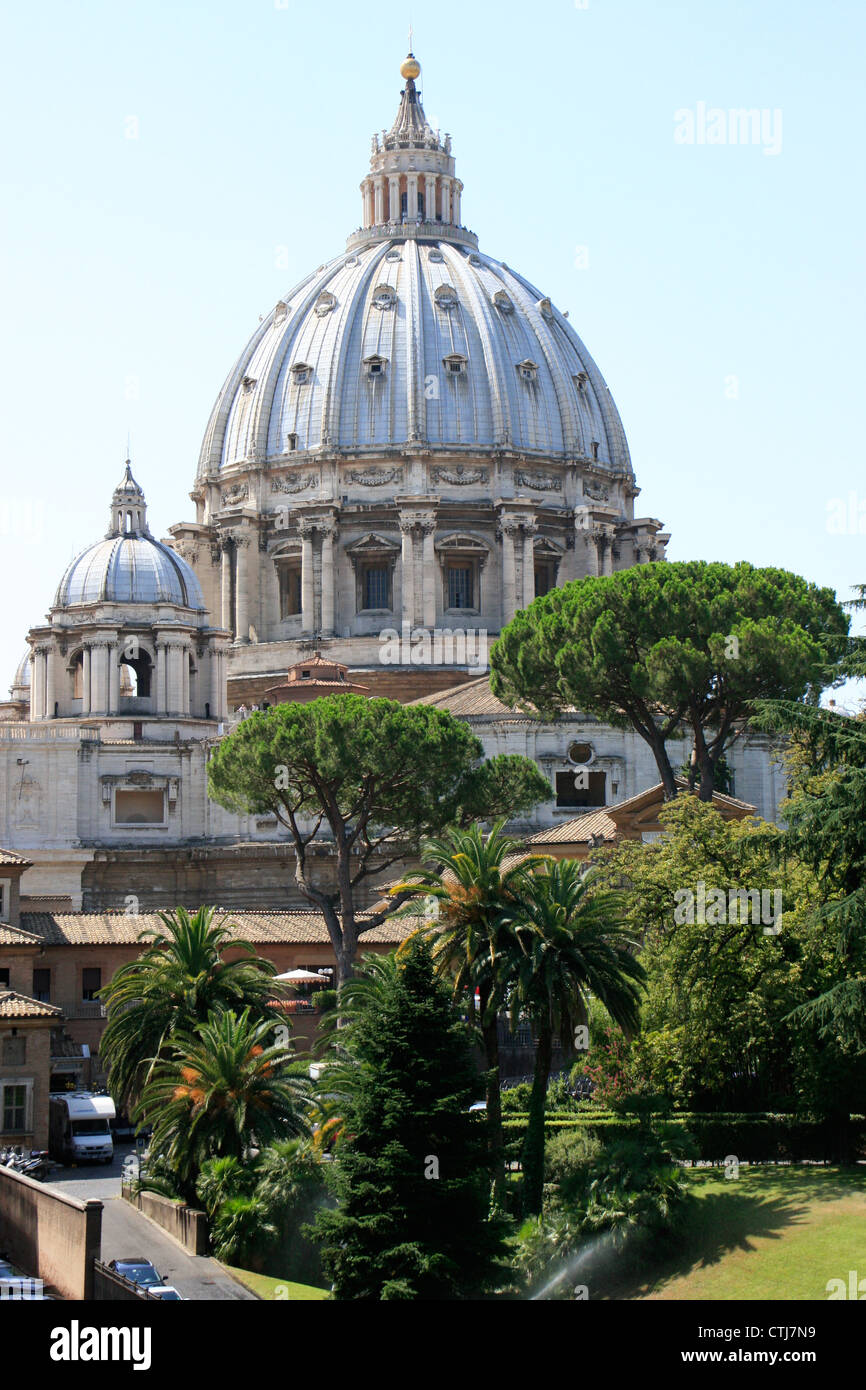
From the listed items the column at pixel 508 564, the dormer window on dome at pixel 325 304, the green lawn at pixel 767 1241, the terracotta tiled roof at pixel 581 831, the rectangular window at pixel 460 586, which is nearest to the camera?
the green lawn at pixel 767 1241

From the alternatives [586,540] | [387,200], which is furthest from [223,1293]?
[387,200]

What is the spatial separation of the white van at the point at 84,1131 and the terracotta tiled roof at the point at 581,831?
66.7 feet

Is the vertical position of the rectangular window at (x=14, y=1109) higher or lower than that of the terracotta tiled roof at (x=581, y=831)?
lower

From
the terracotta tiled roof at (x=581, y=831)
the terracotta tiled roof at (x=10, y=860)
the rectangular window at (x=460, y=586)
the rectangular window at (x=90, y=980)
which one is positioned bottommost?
the rectangular window at (x=90, y=980)

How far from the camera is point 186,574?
84.3 meters

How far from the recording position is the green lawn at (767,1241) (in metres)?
31.9

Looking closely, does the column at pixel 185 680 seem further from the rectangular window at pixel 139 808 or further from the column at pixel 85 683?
the rectangular window at pixel 139 808

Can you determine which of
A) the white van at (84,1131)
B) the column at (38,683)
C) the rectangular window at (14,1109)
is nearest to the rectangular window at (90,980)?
the white van at (84,1131)

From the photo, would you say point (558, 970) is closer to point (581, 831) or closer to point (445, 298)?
point (581, 831)

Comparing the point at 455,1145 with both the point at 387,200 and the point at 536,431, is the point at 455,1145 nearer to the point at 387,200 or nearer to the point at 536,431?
the point at 536,431

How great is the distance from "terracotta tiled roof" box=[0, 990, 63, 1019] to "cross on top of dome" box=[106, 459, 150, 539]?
40053 millimetres

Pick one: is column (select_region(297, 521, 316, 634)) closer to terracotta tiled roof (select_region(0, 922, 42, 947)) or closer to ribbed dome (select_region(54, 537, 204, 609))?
ribbed dome (select_region(54, 537, 204, 609))

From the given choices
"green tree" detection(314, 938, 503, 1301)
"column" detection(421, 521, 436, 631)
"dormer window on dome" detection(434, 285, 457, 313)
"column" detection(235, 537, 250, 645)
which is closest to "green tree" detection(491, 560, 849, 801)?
"green tree" detection(314, 938, 503, 1301)

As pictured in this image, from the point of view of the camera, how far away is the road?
113 feet
